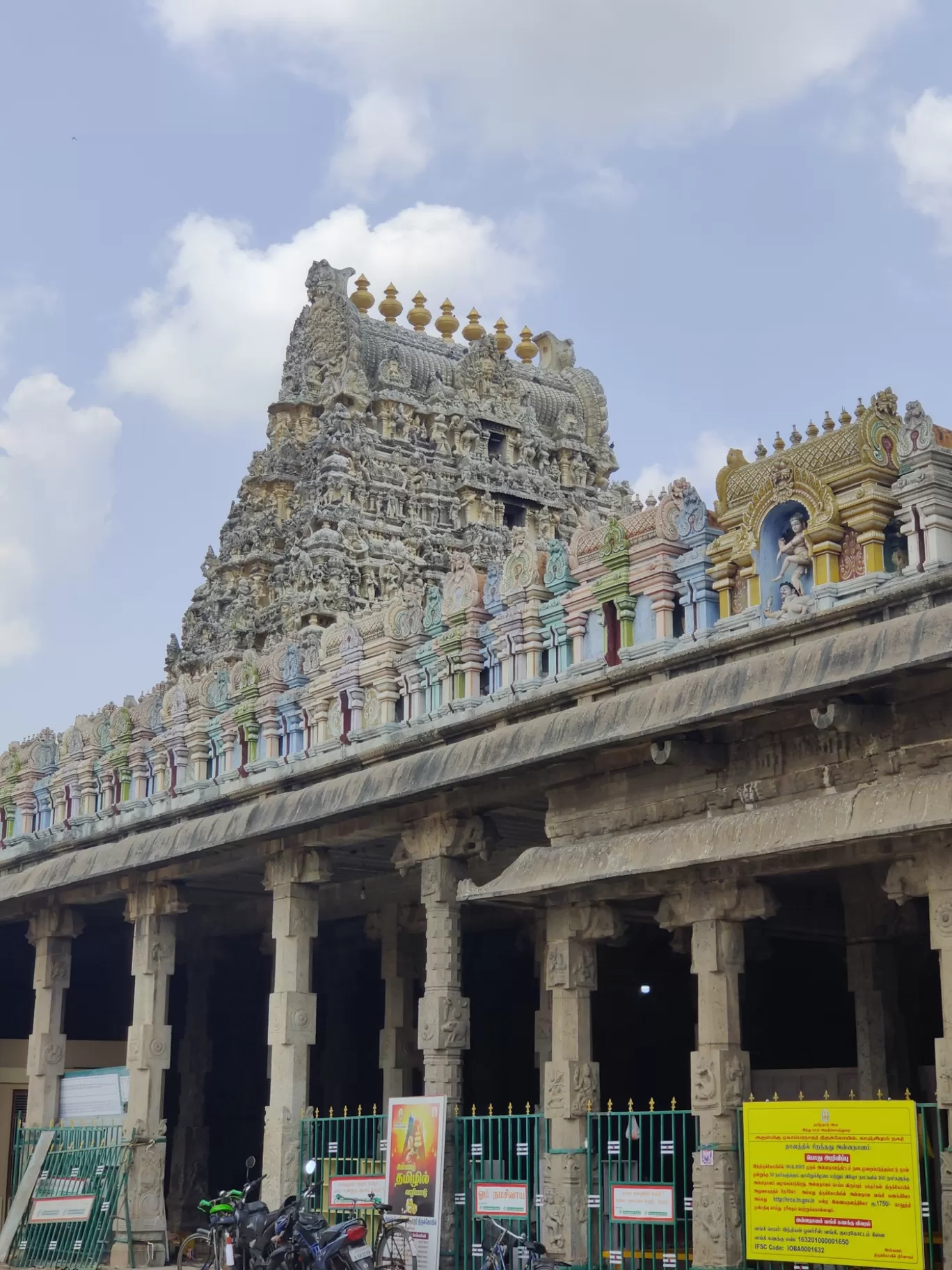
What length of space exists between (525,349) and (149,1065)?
18576 mm

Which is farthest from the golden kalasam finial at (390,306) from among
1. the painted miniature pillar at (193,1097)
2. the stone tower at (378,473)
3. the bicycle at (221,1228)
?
the bicycle at (221,1228)

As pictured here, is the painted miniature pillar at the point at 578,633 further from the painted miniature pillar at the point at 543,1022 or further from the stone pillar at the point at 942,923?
the stone pillar at the point at 942,923

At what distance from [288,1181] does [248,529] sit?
15.1 m

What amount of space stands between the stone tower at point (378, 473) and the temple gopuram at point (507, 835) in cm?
8

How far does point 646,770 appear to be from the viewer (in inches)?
516

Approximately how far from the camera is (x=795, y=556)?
1248 cm

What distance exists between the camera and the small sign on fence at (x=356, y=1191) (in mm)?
13859

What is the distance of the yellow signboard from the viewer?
1018 cm

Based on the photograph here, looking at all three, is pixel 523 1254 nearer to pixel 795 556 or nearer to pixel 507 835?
pixel 795 556

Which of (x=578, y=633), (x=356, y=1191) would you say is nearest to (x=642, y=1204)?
(x=356, y=1191)

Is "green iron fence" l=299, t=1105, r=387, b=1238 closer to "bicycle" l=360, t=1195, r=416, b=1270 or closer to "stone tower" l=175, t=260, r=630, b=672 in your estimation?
"bicycle" l=360, t=1195, r=416, b=1270

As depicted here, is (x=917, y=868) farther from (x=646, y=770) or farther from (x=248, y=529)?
(x=248, y=529)

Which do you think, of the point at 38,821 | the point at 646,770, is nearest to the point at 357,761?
the point at 646,770

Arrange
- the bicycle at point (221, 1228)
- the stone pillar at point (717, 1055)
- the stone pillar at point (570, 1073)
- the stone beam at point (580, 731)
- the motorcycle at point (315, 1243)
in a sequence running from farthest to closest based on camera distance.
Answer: the bicycle at point (221, 1228), the stone pillar at point (570, 1073), the motorcycle at point (315, 1243), the stone pillar at point (717, 1055), the stone beam at point (580, 731)
